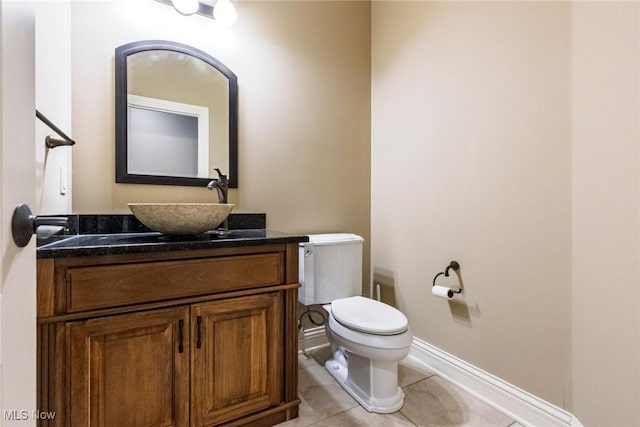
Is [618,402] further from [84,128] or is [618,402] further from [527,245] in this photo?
[84,128]

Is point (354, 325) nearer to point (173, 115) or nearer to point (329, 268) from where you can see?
point (329, 268)

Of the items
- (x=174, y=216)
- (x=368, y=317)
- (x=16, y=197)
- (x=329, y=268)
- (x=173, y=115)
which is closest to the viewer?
(x=16, y=197)

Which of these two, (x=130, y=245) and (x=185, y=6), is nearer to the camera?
(x=130, y=245)

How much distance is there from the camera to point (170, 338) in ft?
3.84

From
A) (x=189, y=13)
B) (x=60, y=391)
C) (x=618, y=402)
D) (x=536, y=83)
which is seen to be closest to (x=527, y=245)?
(x=618, y=402)

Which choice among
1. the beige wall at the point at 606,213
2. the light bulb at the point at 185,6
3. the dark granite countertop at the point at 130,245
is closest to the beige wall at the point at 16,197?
the dark granite countertop at the point at 130,245

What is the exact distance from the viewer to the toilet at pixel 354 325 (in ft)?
4.84

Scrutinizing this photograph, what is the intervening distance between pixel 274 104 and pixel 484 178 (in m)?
1.33

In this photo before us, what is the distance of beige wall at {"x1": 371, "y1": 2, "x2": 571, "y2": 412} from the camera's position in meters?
1.34

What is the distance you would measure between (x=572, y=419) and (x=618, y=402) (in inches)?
9.7

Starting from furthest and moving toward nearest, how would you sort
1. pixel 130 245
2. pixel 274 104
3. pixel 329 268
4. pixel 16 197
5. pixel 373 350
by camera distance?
pixel 274 104
pixel 329 268
pixel 373 350
pixel 130 245
pixel 16 197

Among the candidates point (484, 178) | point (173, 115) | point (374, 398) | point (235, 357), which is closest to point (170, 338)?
point (235, 357)

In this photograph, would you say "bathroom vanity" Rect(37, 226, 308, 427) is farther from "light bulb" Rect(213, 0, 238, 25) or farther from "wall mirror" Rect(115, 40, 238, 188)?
"light bulb" Rect(213, 0, 238, 25)

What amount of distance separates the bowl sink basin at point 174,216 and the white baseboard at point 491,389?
1168mm
